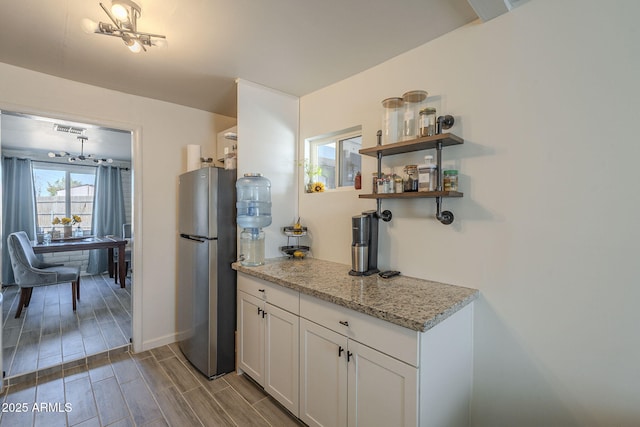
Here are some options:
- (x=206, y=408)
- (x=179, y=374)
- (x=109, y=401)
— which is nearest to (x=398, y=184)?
(x=206, y=408)

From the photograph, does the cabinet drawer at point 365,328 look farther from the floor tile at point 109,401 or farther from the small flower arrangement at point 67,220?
the small flower arrangement at point 67,220

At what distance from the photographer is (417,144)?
161 cm

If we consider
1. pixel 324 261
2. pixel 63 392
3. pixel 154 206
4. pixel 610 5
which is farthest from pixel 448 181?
pixel 63 392

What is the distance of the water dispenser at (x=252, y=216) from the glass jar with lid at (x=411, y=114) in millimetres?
1184

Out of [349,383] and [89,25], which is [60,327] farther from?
[349,383]

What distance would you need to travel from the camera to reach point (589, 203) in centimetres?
122

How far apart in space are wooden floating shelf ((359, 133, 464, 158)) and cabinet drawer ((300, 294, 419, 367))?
990 millimetres

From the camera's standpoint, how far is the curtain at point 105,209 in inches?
215

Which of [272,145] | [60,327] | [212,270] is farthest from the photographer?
[60,327]

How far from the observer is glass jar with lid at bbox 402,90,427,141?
5.55ft

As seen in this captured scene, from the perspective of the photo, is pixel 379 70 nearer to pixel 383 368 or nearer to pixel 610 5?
pixel 610 5

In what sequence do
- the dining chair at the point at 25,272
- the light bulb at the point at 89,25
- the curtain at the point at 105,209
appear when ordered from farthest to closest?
the curtain at the point at 105,209
the dining chair at the point at 25,272
the light bulb at the point at 89,25

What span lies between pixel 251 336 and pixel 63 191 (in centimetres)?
560

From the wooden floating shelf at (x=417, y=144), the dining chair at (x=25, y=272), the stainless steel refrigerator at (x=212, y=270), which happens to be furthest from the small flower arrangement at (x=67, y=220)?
the wooden floating shelf at (x=417, y=144)
